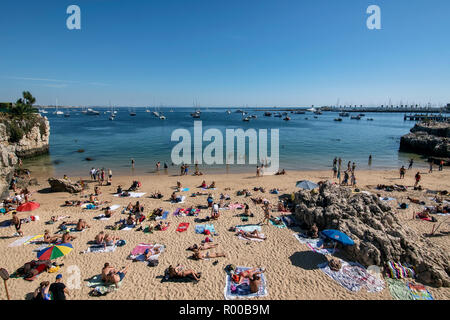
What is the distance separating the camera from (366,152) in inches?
1535

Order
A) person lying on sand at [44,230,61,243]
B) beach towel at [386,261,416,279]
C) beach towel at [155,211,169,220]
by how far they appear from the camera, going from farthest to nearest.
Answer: beach towel at [155,211,169,220] < person lying on sand at [44,230,61,243] < beach towel at [386,261,416,279]

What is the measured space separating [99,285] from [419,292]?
36.5 ft

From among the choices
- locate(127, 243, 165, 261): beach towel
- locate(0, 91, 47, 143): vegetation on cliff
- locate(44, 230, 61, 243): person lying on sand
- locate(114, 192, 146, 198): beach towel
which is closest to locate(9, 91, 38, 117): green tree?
locate(0, 91, 47, 143): vegetation on cliff

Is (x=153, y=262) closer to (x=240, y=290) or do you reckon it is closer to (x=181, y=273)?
(x=181, y=273)

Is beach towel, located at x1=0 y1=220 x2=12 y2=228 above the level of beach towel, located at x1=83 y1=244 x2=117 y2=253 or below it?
above

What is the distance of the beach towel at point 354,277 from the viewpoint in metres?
7.95

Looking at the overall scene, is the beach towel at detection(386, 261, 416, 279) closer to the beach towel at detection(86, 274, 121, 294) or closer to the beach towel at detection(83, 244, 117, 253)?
the beach towel at detection(86, 274, 121, 294)

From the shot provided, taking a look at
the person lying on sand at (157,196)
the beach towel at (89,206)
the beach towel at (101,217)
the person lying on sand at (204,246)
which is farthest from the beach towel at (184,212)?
the beach towel at (89,206)

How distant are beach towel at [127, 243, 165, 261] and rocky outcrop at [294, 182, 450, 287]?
7.62m

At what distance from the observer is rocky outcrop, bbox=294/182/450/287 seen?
28.6 ft

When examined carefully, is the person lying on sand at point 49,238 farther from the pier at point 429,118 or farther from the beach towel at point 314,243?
the pier at point 429,118

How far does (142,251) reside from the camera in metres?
9.96

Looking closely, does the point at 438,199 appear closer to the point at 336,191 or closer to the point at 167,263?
the point at 336,191
